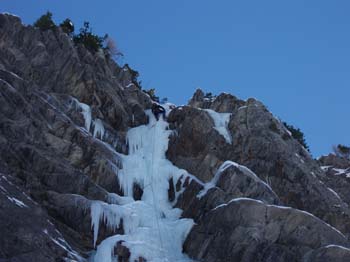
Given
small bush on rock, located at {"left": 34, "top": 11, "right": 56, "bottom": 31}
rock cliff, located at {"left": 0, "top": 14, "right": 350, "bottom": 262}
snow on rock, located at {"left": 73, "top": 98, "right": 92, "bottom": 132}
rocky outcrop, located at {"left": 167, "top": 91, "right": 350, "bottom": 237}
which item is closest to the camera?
rock cliff, located at {"left": 0, "top": 14, "right": 350, "bottom": 262}

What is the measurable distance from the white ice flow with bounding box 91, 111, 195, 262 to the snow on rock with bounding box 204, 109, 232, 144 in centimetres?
273

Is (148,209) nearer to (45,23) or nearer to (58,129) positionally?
(58,129)

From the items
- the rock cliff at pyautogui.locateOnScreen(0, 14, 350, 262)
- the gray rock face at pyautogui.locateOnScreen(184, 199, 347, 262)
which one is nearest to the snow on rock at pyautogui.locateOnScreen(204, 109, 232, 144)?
the rock cliff at pyautogui.locateOnScreen(0, 14, 350, 262)

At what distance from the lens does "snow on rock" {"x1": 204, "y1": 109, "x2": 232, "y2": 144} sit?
34.5 metres

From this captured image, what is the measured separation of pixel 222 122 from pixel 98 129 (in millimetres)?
7176

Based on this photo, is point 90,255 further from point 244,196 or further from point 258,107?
point 258,107

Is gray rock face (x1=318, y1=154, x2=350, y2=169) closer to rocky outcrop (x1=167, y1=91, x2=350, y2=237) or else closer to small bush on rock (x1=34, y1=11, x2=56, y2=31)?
rocky outcrop (x1=167, y1=91, x2=350, y2=237)

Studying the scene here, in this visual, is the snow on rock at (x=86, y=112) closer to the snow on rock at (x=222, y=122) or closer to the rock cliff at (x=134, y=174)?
the rock cliff at (x=134, y=174)

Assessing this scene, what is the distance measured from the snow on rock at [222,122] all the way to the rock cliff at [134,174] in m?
0.09

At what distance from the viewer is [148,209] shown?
29.5m

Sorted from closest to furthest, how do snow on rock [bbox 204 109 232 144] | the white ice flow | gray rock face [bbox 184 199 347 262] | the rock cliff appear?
the rock cliff, gray rock face [bbox 184 199 347 262], the white ice flow, snow on rock [bbox 204 109 232 144]

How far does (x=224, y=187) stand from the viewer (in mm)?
29109

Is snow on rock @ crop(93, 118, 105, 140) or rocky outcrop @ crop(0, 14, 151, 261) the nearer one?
rocky outcrop @ crop(0, 14, 151, 261)

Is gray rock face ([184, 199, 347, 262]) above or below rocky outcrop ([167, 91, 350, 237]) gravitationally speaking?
below
